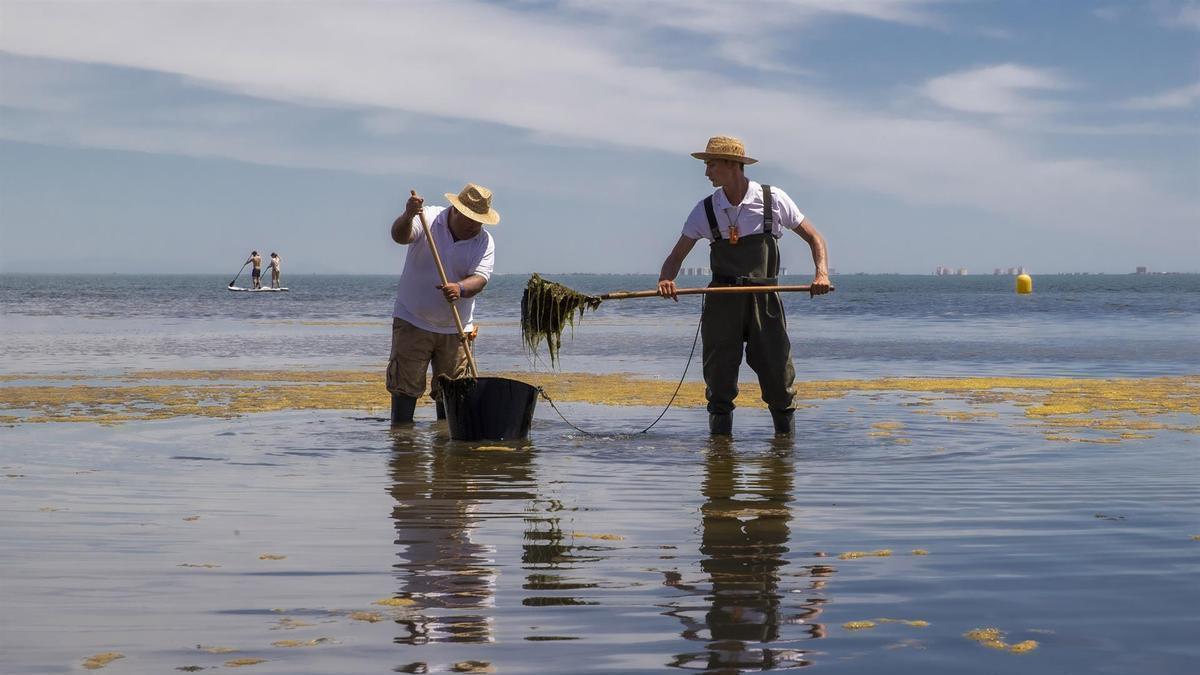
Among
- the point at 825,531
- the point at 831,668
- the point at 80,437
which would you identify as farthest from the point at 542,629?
the point at 80,437

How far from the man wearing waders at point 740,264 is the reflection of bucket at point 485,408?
1.26 m

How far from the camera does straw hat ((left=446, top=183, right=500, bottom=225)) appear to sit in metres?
8.35

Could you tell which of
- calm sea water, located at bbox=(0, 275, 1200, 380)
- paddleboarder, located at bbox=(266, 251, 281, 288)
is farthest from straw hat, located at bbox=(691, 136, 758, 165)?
paddleboarder, located at bbox=(266, 251, 281, 288)

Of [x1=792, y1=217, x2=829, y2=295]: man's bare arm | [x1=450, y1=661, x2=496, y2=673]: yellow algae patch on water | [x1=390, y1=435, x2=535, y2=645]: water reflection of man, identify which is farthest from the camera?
[x1=792, y1=217, x2=829, y2=295]: man's bare arm

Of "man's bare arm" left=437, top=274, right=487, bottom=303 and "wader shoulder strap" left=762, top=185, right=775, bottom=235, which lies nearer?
"wader shoulder strap" left=762, top=185, right=775, bottom=235

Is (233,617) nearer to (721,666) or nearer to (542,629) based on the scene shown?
(542,629)

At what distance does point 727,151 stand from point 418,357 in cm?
256

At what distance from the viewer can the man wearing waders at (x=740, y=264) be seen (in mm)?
8109

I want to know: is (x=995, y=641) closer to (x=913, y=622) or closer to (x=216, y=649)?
(x=913, y=622)

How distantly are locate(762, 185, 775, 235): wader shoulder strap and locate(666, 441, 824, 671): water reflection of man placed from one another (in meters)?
1.69

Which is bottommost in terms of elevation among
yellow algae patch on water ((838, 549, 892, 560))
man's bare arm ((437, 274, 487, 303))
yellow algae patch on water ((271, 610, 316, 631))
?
yellow algae patch on water ((271, 610, 316, 631))

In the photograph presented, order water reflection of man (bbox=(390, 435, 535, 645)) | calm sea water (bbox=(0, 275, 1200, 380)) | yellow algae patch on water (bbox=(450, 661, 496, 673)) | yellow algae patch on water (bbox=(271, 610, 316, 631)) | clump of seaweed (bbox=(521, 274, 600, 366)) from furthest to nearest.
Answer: calm sea water (bbox=(0, 275, 1200, 380)) → clump of seaweed (bbox=(521, 274, 600, 366)) → water reflection of man (bbox=(390, 435, 535, 645)) → yellow algae patch on water (bbox=(271, 610, 316, 631)) → yellow algae patch on water (bbox=(450, 661, 496, 673))

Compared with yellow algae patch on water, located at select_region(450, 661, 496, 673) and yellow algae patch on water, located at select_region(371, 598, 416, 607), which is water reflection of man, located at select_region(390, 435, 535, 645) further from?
yellow algae patch on water, located at select_region(450, 661, 496, 673)

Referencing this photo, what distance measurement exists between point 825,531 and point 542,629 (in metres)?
1.91
